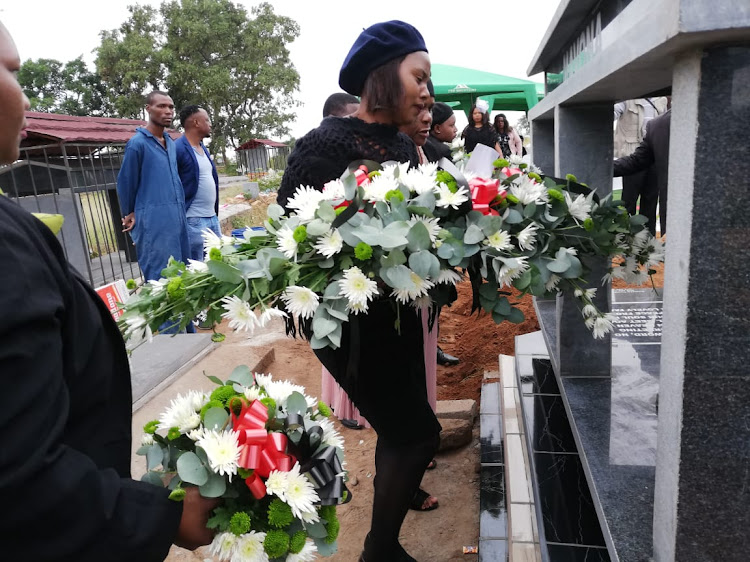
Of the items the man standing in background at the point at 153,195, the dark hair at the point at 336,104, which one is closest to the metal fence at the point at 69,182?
the man standing in background at the point at 153,195

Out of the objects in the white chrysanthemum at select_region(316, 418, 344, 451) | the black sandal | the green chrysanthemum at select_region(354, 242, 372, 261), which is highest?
the green chrysanthemum at select_region(354, 242, 372, 261)

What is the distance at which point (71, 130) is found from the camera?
604 centimetres

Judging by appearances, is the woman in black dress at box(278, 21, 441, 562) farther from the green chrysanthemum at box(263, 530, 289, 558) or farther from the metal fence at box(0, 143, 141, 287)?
the metal fence at box(0, 143, 141, 287)

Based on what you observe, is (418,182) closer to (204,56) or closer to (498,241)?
(498,241)

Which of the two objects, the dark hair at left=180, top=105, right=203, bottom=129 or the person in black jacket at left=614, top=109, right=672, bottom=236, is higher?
the dark hair at left=180, top=105, right=203, bottom=129

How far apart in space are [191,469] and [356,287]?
643 mm

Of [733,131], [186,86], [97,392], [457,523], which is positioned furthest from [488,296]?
[186,86]

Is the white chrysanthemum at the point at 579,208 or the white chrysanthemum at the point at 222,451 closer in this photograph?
the white chrysanthemum at the point at 222,451

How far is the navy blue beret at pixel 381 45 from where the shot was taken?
202 centimetres

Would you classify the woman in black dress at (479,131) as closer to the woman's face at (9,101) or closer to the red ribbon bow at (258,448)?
the red ribbon bow at (258,448)

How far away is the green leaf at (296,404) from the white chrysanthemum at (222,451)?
0.17m

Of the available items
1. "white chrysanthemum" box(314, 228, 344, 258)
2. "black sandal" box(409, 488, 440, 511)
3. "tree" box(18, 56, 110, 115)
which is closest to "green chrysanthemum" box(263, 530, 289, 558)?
"white chrysanthemum" box(314, 228, 344, 258)

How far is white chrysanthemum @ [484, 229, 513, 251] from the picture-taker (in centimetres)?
170

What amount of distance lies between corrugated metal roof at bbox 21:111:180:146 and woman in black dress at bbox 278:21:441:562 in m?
4.07
